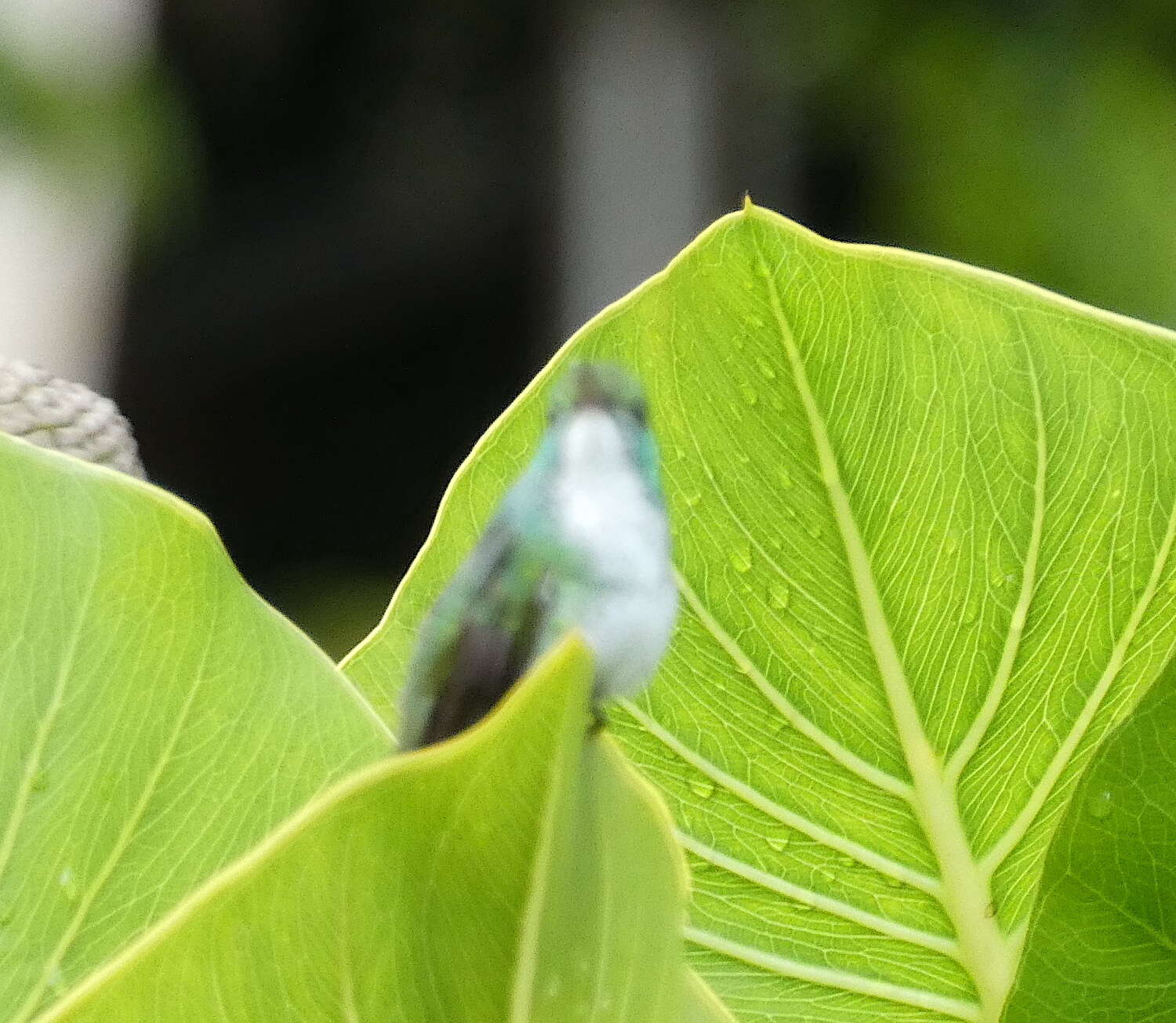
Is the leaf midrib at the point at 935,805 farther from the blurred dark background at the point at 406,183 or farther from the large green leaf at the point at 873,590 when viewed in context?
the blurred dark background at the point at 406,183

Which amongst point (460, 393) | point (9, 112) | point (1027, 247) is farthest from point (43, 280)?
point (1027, 247)

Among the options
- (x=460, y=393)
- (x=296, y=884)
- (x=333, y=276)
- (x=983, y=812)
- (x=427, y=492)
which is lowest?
(x=427, y=492)

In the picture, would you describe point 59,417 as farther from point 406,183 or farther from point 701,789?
point 406,183

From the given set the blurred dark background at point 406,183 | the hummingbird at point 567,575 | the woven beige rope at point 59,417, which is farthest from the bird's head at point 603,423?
the blurred dark background at point 406,183

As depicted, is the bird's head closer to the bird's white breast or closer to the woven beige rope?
the bird's white breast

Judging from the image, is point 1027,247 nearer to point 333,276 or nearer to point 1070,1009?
point 333,276

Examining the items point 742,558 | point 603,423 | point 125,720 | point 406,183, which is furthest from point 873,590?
point 406,183
